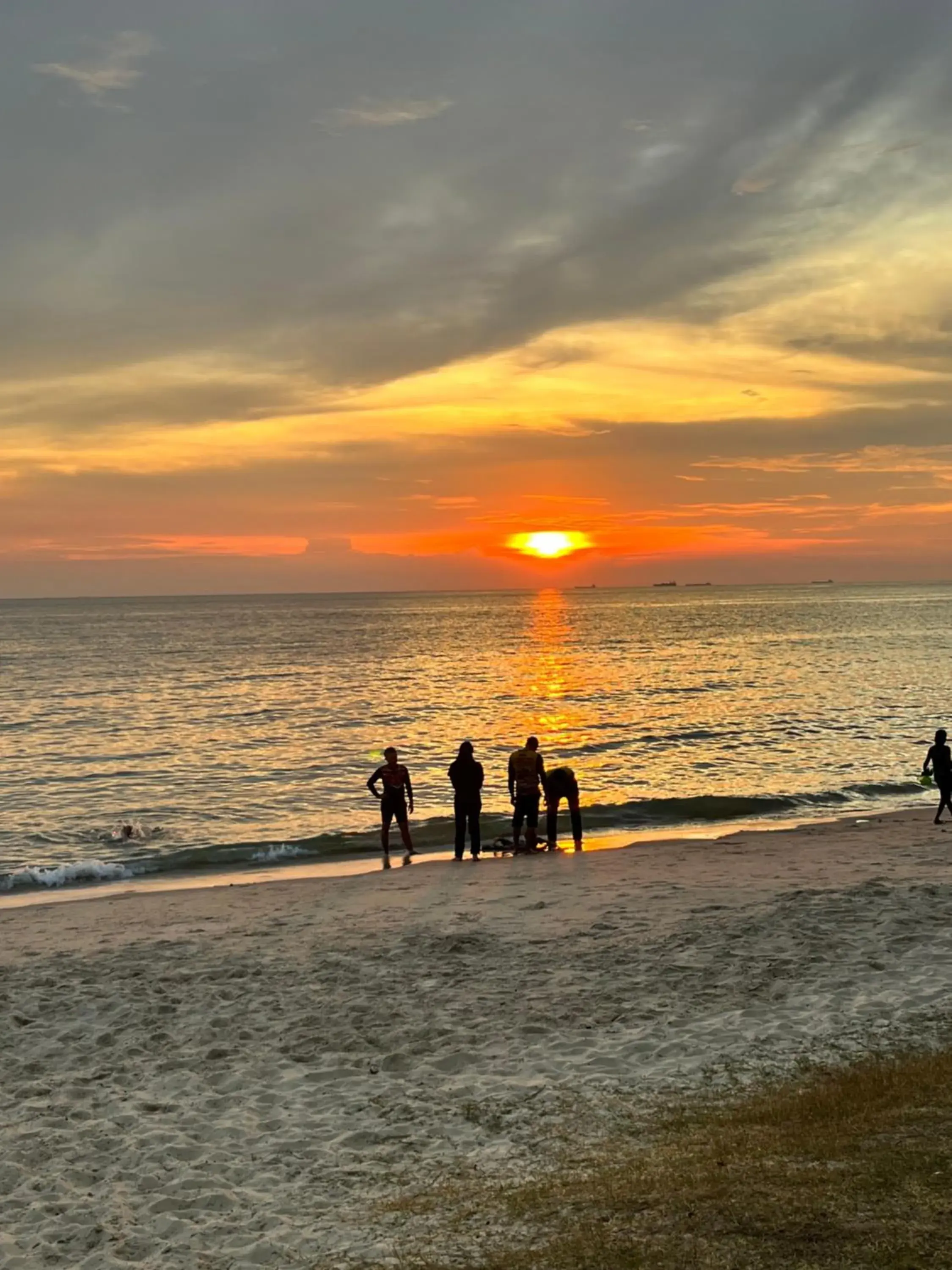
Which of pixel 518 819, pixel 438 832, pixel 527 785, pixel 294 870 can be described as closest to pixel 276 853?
pixel 294 870

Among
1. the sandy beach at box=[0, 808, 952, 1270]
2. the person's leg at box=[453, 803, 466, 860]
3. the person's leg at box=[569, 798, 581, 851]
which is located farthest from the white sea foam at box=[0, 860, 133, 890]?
the person's leg at box=[569, 798, 581, 851]

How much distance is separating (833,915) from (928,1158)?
6742 millimetres

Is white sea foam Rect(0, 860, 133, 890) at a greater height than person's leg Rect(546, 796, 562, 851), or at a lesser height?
lesser

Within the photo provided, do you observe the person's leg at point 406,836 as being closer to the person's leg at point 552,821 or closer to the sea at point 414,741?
the sea at point 414,741

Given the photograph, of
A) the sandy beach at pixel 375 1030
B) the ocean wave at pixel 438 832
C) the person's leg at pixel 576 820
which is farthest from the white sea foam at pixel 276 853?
the person's leg at pixel 576 820

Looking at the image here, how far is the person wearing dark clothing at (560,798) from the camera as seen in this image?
764 inches

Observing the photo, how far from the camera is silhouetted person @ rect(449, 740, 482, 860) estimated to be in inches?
737

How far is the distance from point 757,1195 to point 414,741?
35056 mm

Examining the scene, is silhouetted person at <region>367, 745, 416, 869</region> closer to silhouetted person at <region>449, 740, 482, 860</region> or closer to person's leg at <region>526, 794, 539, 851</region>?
silhouetted person at <region>449, 740, 482, 860</region>

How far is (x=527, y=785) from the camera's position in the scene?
18984 millimetres

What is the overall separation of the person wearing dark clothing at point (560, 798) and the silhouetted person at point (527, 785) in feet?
0.79

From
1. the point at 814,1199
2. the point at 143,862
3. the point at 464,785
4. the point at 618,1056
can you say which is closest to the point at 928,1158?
the point at 814,1199

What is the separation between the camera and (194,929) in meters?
14.0

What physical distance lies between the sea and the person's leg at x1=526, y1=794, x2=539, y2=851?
110 inches
